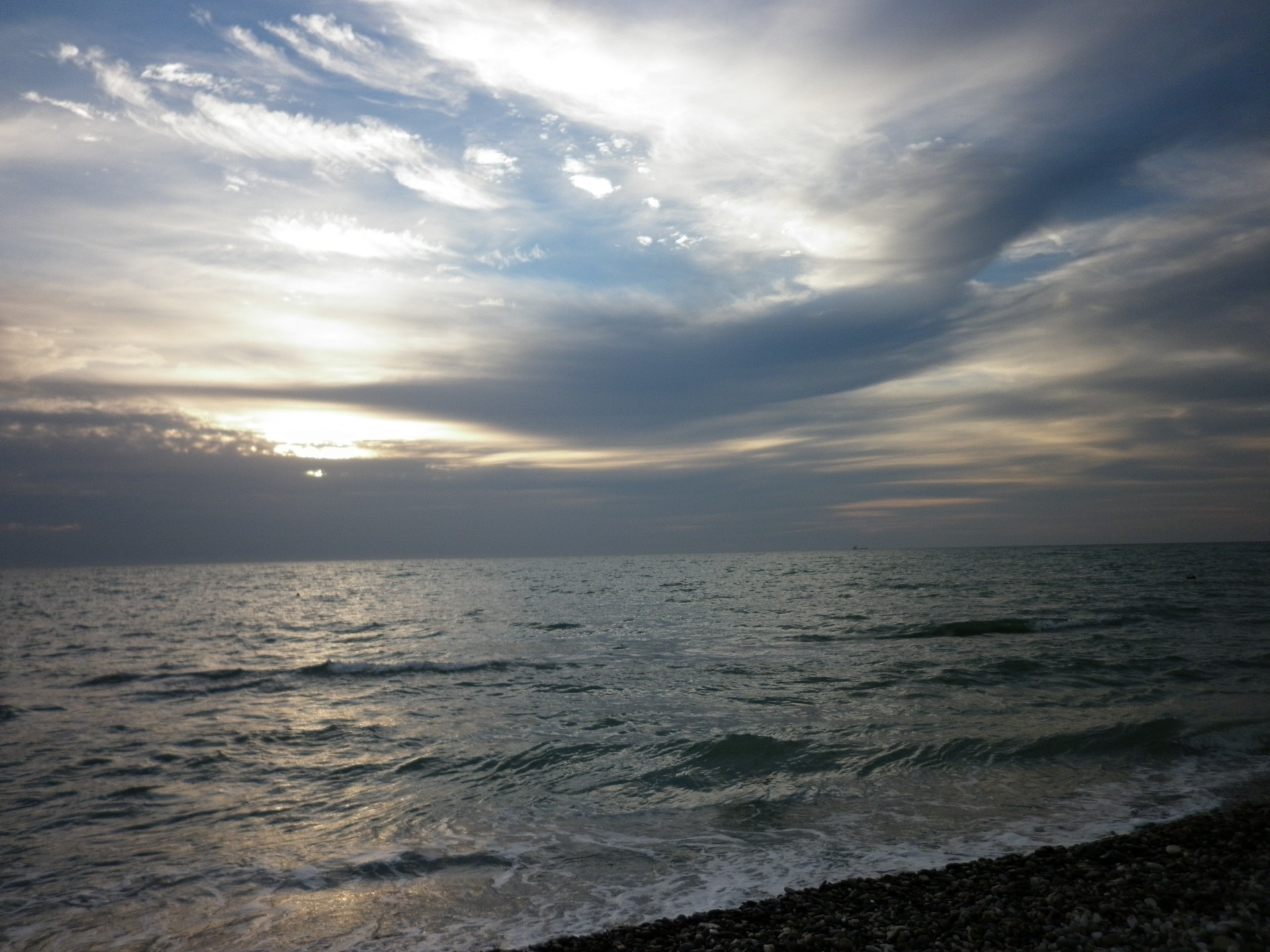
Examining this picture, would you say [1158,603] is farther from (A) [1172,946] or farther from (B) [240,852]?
(B) [240,852]

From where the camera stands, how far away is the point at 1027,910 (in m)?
7.17

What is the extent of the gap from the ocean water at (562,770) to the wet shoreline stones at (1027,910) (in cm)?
73

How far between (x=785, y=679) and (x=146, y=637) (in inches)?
1448

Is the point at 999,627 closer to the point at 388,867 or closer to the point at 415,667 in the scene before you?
the point at 415,667

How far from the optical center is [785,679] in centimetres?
2345

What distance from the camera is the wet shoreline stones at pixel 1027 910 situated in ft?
21.9

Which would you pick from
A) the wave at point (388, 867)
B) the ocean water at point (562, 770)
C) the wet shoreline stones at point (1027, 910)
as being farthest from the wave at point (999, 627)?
the wave at point (388, 867)

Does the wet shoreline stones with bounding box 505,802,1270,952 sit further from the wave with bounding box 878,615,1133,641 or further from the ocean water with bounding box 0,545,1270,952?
the wave with bounding box 878,615,1133,641

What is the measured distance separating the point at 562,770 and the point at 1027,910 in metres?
9.28

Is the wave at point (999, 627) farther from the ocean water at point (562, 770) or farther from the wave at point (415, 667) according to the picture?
the wave at point (415, 667)

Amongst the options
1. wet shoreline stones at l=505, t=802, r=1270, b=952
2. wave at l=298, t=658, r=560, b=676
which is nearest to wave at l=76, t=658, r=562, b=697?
wave at l=298, t=658, r=560, b=676

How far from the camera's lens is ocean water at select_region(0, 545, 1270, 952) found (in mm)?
9023

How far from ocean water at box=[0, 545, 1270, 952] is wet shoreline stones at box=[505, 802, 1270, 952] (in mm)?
734

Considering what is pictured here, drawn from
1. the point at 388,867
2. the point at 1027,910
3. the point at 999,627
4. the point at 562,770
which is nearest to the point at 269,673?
the point at 562,770
